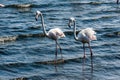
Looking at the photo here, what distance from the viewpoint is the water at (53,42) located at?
17594 mm

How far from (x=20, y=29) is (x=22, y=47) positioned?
378cm

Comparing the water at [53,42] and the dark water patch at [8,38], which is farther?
the dark water patch at [8,38]

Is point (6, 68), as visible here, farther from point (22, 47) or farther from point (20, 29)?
point (20, 29)

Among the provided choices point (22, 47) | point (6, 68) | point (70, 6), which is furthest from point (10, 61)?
point (70, 6)

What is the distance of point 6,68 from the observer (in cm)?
1814

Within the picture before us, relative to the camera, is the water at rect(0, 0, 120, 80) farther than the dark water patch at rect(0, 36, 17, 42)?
No

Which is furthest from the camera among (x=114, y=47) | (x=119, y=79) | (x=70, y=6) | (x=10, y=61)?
(x=70, y=6)

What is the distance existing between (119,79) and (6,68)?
488 centimetres

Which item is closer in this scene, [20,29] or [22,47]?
[22,47]

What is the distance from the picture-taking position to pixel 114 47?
21219 mm

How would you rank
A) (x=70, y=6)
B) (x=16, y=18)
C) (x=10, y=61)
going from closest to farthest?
(x=10, y=61)
(x=16, y=18)
(x=70, y=6)

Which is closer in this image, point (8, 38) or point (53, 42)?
point (53, 42)

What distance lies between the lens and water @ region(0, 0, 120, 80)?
1759 centimetres

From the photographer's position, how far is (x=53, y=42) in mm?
22266
